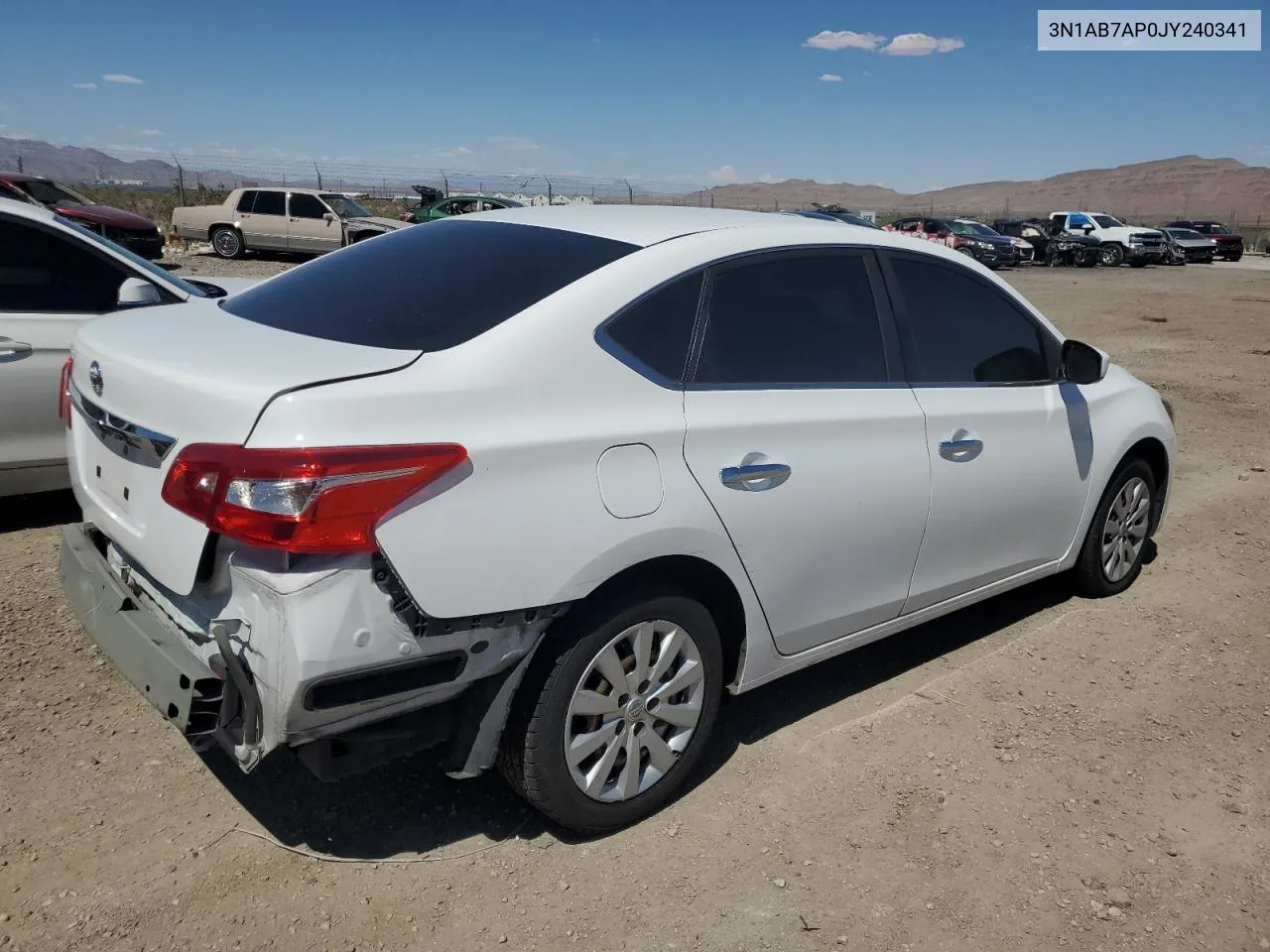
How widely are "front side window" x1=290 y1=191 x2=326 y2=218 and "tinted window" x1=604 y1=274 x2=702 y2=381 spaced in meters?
21.7

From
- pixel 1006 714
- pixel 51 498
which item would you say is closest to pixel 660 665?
pixel 1006 714

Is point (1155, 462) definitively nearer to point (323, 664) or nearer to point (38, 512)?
point (323, 664)

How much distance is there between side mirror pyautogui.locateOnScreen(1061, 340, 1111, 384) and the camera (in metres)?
4.21

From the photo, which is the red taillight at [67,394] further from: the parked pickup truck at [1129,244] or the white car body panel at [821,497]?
the parked pickup truck at [1129,244]

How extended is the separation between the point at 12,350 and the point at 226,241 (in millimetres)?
19989

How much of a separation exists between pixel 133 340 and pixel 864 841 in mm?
2587

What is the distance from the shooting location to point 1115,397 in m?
4.61

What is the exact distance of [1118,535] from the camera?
4828mm

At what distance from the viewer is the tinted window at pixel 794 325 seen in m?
3.07

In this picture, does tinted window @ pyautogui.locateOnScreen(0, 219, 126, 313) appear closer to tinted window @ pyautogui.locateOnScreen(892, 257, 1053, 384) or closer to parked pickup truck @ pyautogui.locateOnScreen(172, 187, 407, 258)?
tinted window @ pyautogui.locateOnScreen(892, 257, 1053, 384)

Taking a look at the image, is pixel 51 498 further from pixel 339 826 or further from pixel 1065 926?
pixel 1065 926

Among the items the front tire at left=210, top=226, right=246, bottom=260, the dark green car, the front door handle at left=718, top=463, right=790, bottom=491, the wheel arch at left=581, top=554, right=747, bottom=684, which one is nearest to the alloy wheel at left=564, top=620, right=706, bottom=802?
the wheel arch at left=581, top=554, right=747, bottom=684

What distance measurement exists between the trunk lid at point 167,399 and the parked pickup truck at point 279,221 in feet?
68.1

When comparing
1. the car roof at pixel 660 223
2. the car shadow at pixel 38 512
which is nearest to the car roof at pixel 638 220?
the car roof at pixel 660 223
